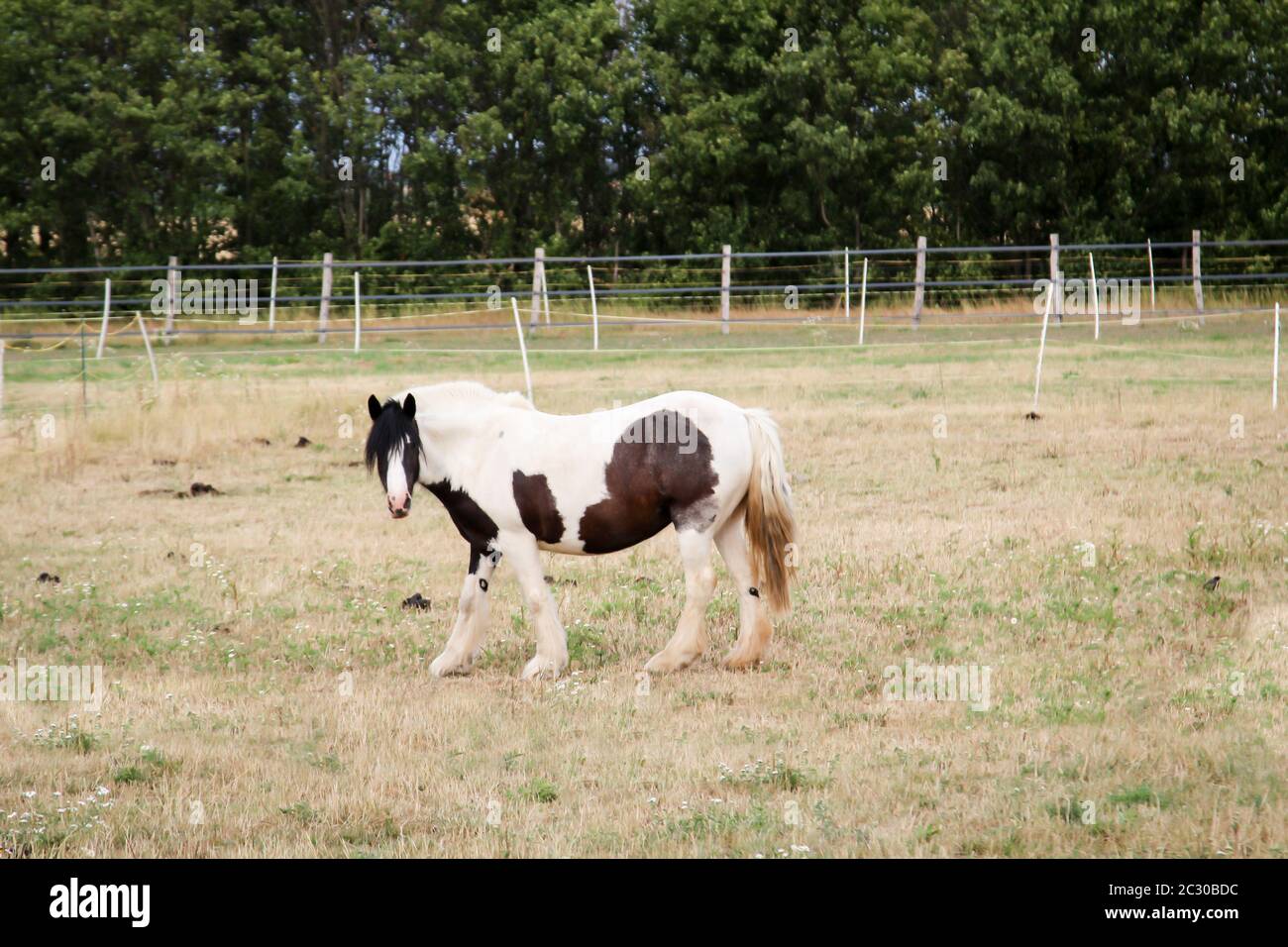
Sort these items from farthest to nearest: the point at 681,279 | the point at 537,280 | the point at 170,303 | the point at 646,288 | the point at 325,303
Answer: the point at 681,279
the point at 646,288
the point at 537,280
the point at 325,303
the point at 170,303

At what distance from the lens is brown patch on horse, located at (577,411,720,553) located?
7.88 m

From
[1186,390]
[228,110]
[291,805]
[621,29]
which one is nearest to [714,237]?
[621,29]

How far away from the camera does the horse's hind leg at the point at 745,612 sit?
7938 millimetres

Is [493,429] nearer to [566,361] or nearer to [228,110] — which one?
[566,361]

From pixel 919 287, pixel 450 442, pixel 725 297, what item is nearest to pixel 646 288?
pixel 725 297

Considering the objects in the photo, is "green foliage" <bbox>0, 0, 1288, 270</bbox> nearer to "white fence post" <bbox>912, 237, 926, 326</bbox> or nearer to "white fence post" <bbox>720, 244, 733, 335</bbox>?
"white fence post" <bbox>912, 237, 926, 326</bbox>

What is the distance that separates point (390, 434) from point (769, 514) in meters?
2.17

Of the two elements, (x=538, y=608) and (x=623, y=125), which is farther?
(x=623, y=125)

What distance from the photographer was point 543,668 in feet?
26.0

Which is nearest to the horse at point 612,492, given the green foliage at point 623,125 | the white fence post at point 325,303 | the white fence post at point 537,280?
the white fence post at point 537,280

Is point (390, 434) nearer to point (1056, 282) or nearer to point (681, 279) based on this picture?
point (1056, 282)

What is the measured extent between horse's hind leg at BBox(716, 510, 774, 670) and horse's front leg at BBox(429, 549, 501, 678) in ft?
4.63

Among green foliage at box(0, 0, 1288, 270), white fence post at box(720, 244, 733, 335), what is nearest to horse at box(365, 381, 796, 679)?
white fence post at box(720, 244, 733, 335)
